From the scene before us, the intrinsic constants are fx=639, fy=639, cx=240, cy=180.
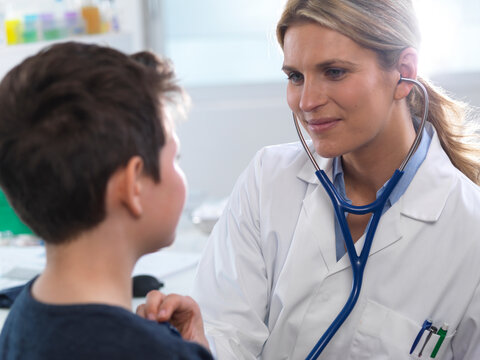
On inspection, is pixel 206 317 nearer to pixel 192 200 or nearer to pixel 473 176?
pixel 473 176

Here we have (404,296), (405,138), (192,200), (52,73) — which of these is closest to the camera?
Result: (52,73)

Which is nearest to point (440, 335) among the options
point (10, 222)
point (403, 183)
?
point (403, 183)

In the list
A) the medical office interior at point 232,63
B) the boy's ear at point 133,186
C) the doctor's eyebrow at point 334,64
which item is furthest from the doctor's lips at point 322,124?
the medical office interior at point 232,63

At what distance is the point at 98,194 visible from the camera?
761 mm

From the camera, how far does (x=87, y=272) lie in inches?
30.4

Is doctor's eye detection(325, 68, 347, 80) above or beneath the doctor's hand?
above

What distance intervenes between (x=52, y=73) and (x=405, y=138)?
854 mm

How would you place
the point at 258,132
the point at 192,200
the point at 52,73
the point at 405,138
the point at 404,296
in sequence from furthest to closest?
the point at 258,132, the point at 192,200, the point at 405,138, the point at 404,296, the point at 52,73

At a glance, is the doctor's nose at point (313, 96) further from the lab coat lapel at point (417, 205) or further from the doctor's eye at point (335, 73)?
the lab coat lapel at point (417, 205)

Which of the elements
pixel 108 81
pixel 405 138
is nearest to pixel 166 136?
pixel 108 81

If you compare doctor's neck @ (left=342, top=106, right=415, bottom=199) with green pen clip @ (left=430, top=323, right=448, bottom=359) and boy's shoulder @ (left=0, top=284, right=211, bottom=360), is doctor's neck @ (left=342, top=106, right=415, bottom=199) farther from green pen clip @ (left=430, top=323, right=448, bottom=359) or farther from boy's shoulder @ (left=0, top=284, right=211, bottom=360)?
boy's shoulder @ (left=0, top=284, right=211, bottom=360)

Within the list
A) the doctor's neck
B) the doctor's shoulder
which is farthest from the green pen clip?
the doctor's shoulder

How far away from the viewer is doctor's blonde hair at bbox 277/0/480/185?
4.14 feet

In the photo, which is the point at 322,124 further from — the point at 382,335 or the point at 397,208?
the point at 382,335
